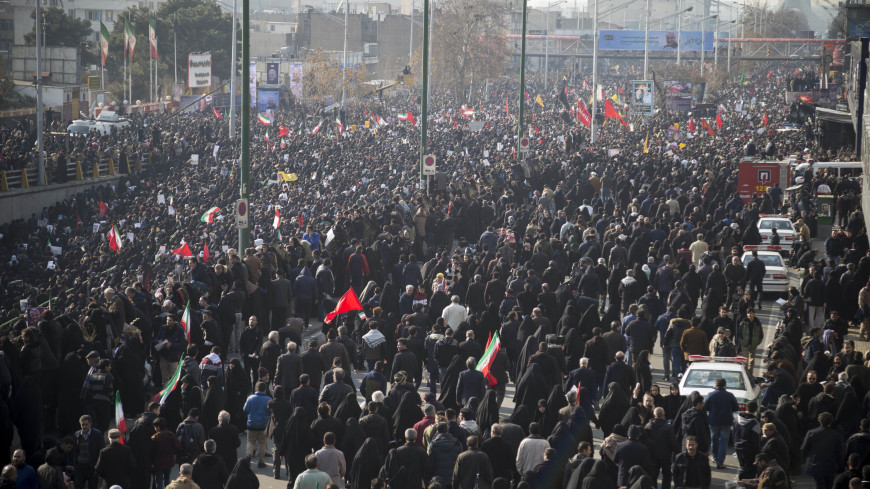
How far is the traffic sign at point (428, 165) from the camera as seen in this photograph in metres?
29.9

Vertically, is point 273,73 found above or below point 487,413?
above

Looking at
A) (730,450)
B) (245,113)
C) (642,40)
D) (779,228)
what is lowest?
(730,450)

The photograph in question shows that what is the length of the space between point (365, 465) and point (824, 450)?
15.2ft

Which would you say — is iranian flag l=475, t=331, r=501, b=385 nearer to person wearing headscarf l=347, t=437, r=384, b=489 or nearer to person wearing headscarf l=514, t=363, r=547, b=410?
person wearing headscarf l=514, t=363, r=547, b=410

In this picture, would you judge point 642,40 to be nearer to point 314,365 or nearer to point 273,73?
point 273,73

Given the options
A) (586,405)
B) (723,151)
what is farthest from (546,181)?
(586,405)

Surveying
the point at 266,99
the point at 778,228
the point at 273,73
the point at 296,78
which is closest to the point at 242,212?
the point at 778,228

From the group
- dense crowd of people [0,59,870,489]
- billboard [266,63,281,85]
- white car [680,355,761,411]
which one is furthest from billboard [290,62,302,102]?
white car [680,355,761,411]

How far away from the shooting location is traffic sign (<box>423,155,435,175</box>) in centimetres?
2989

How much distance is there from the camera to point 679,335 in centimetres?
1703

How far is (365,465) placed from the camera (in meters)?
11.7

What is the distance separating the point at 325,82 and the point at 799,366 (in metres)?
74.7

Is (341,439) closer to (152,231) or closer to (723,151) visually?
(152,231)

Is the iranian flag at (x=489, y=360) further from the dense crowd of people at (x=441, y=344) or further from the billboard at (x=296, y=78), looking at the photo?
the billboard at (x=296, y=78)
